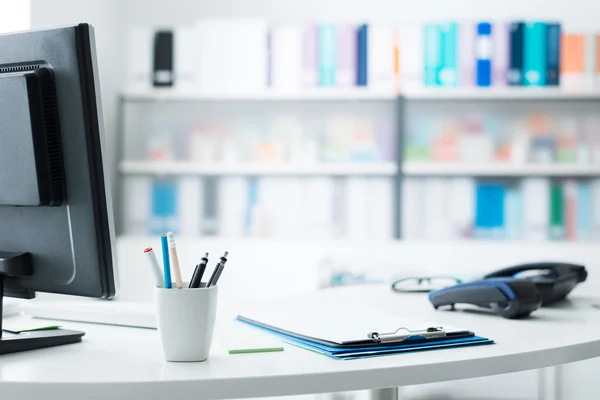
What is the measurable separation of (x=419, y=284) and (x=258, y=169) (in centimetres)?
190

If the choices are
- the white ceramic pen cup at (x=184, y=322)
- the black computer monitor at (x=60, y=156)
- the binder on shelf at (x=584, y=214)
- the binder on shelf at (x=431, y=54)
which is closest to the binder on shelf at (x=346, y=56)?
the binder on shelf at (x=431, y=54)

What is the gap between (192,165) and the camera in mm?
3367

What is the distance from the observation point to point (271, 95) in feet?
10.9

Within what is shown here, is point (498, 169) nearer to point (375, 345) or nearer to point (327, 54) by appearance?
point (327, 54)

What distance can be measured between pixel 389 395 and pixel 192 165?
2365 mm

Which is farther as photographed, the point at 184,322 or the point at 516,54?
the point at 516,54

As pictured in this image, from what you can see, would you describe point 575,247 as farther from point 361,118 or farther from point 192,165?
point 192,165

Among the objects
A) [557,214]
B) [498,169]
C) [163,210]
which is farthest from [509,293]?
[163,210]

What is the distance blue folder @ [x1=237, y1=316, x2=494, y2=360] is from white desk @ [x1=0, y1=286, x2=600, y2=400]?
1cm

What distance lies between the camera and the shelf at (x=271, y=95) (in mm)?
3299

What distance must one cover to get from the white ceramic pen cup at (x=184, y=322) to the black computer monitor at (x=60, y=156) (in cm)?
11

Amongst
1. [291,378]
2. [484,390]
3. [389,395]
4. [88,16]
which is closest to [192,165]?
[88,16]

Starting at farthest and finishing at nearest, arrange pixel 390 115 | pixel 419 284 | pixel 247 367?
pixel 390 115 < pixel 419 284 < pixel 247 367

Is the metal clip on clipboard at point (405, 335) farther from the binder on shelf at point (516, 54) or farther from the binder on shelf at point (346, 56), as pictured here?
the binder on shelf at point (516, 54)
